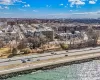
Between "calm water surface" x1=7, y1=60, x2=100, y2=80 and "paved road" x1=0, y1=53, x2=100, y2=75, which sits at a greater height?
"paved road" x1=0, y1=53, x2=100, y2=75

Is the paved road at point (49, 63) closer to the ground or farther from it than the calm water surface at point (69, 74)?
farther from it

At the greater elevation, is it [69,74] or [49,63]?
[49,63]

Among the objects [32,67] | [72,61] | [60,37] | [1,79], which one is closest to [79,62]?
[72,61]

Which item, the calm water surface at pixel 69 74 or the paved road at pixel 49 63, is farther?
the paved road at pixel 49 63

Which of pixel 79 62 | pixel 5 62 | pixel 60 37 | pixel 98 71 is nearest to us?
pixel 98 71

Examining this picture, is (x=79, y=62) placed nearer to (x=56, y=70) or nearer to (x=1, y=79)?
(x=56, y=70)

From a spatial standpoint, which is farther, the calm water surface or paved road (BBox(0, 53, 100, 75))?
paved road (BBox(0, 53, 100, 75))

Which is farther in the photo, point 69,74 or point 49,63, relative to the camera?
point 49,63

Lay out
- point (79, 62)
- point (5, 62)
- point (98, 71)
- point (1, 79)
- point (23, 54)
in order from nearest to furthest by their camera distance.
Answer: point (1, 79) → point (98, 71) → point (5, 62) → point (79, 62) → point (23, 54)
